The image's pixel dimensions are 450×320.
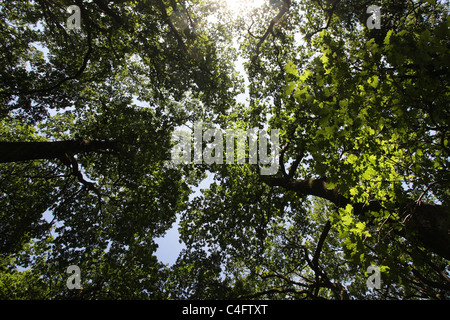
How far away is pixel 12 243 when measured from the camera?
7688mm

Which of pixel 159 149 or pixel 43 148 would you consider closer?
pixel 43 148

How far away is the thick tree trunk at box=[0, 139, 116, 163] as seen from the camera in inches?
228

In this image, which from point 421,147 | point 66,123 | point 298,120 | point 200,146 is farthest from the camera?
point 66,123

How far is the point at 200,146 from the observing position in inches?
369

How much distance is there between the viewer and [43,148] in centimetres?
663

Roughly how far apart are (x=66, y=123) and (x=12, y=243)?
253 inches

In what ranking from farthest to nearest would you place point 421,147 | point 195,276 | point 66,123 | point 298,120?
point 66,123 → point 195,276 → point 298,120 → point 421,147

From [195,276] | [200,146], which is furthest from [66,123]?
[195,276]

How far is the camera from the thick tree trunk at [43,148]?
19.0 feet
